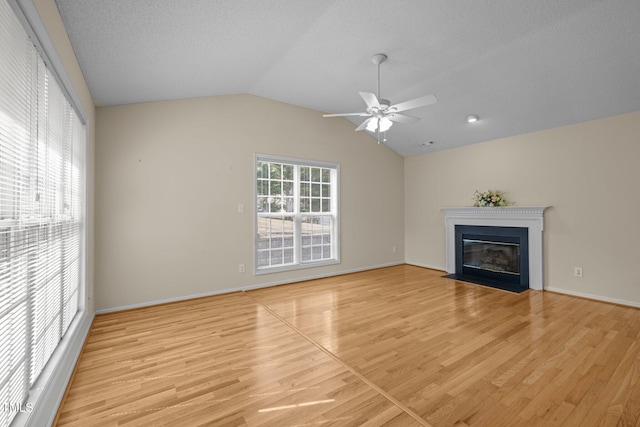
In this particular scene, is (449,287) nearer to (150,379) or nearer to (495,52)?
(495,52)

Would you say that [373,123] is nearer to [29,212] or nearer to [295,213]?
[295,213]

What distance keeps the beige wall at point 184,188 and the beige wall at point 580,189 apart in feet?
9.85

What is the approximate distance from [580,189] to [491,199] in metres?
1.12

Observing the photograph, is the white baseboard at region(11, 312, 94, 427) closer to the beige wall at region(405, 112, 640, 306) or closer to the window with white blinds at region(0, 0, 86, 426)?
the window with white blinds at region(0, 0, 86, 426)

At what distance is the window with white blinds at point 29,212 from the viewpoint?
127 centimetres

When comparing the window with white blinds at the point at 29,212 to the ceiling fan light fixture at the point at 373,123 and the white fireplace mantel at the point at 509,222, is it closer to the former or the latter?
the ceiling fan light fixture at the point at 373,123

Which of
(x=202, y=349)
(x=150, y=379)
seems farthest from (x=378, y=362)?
(x=150, y=379)

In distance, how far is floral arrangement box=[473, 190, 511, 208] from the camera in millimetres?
4828

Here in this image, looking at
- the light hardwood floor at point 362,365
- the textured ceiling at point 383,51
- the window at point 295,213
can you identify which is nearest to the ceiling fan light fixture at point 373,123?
the textured ceiling at point 383,51

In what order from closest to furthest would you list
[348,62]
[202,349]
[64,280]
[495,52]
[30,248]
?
[30,248] < [64,280] < [202,349] < [495,52] < [348,62]

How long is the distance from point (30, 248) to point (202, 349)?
5.02ft

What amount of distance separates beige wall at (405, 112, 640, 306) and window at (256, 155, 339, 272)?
2.57 metres

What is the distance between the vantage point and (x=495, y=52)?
304 cm

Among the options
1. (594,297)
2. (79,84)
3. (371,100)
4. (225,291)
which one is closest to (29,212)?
(79,84)
